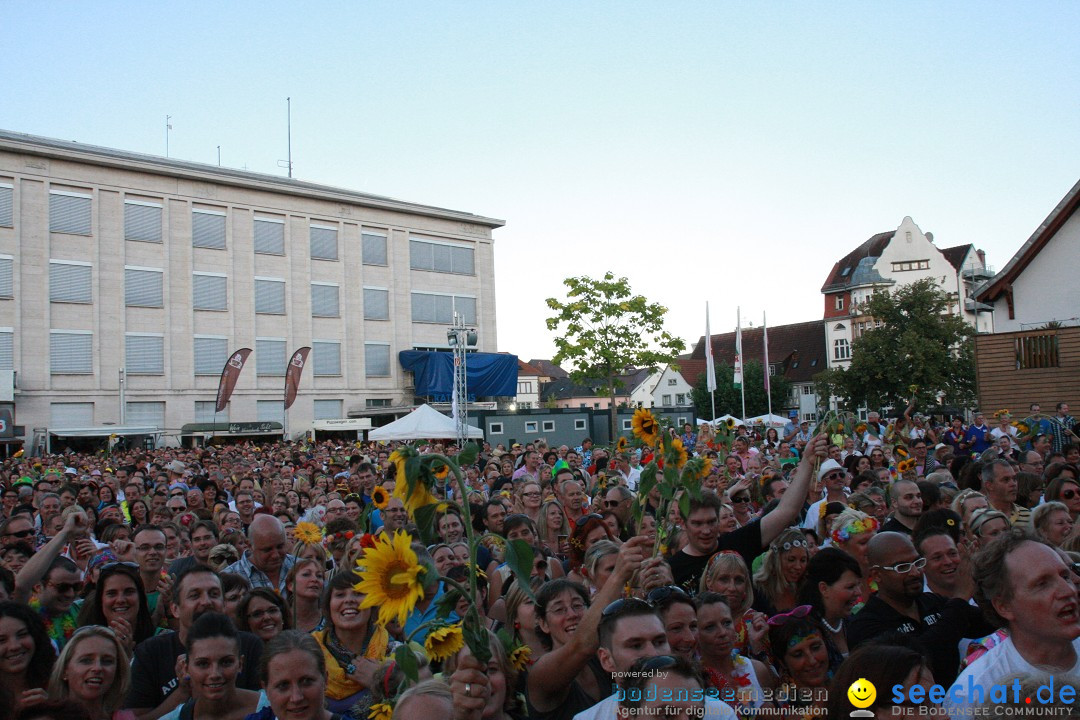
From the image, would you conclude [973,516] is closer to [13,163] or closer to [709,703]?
[709,703]

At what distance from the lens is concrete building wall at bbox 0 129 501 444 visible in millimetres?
41438

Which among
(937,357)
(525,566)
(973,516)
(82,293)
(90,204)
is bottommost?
(973,516)

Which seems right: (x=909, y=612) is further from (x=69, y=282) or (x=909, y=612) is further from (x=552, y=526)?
(x=69, y=282)

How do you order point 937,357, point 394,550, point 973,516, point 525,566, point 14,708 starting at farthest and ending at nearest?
point 937,357, point 973,516, point 14,708, point 394,550, point 525,566

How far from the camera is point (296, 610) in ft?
19.3

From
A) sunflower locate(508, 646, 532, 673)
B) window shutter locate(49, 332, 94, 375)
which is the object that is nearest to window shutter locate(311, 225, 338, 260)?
window shutter locate(49, 332, 94, 375)

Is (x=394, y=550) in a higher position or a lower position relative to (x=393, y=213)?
lower

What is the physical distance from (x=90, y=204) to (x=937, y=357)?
45661 mm

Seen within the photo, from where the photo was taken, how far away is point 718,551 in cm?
524

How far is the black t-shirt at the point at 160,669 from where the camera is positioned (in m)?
4.59

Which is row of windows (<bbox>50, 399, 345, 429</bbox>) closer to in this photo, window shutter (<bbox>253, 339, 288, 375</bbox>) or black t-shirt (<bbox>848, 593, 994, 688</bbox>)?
window shutter (<bbox>253, 339, 288, 375</bbox>)

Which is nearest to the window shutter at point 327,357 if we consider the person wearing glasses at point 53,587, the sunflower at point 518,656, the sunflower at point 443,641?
the person wearing glasses at point 53,587

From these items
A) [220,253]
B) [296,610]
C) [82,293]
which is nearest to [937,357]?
[220,253]

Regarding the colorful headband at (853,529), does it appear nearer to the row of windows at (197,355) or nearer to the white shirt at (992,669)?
the white shirt at (992,669)
